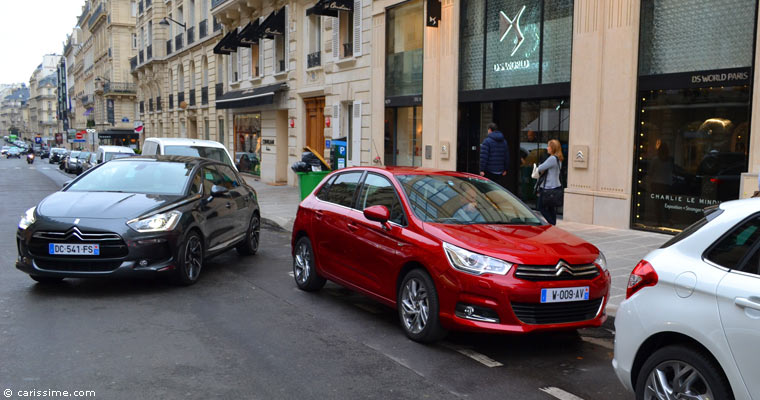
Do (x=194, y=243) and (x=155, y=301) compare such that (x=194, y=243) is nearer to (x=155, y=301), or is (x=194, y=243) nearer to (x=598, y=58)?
(x=155, y=301)

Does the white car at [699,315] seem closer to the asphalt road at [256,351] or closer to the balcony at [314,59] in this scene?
the asphalt road at [256,351]

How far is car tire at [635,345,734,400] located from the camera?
10.5ft

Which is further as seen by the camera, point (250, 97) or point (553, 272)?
point (250, 97)

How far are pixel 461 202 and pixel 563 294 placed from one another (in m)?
1.51

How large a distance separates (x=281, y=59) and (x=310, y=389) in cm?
2244

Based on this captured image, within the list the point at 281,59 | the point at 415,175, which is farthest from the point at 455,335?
the point at 281,59

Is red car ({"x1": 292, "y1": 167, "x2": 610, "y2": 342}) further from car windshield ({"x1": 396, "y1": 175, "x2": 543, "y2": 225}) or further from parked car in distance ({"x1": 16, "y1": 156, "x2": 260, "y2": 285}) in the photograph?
parked car in distance ({"x1": 16, "y1": 156, "x2": 260, "y2": 285})

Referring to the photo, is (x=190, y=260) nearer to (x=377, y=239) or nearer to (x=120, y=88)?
(x=377, y=239)

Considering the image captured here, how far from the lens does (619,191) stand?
11.6 meters

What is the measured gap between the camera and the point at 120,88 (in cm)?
6500

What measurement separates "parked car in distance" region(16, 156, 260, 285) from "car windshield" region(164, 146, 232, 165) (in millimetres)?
5028

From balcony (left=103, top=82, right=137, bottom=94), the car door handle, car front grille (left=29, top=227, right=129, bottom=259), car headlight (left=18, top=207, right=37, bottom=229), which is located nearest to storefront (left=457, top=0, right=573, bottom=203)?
car front grille (left=29, top=227, right=129, bottom=259)

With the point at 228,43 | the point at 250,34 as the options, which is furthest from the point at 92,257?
the point at 228,43

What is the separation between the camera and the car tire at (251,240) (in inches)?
390
